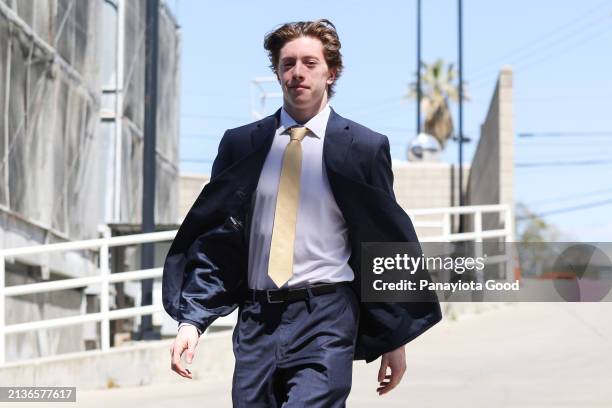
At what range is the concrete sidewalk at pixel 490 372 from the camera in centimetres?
956

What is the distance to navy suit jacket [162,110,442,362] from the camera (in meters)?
4.23

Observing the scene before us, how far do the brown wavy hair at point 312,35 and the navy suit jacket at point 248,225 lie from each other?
201 mm

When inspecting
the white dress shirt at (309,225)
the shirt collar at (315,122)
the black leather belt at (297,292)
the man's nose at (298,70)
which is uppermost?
the man's nose at (298,70)

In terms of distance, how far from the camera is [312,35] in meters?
4.27

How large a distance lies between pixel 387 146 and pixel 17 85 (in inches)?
593

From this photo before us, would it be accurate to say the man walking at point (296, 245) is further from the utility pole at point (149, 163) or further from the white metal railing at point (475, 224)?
the utility pole at point (149, 163)

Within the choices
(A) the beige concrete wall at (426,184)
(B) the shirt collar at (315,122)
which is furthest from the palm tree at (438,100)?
(B) the shirt collar at (315,122)

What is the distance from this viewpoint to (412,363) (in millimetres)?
11695

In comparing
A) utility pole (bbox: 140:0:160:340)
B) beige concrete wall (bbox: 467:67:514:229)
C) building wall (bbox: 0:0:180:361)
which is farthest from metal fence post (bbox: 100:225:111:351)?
beige concrete wall (bbox: 467:67:514:229)

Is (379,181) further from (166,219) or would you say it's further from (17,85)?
(166,219)

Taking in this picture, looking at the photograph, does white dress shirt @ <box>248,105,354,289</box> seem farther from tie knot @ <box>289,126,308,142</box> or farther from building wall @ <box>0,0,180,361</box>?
building wall @ <box>0,0,180,361</box>

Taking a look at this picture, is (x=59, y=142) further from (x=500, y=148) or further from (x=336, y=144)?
(x=336, y=144)

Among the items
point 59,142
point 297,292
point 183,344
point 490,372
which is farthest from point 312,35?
point 59,142

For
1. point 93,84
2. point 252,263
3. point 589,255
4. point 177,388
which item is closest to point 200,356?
point 177,388
